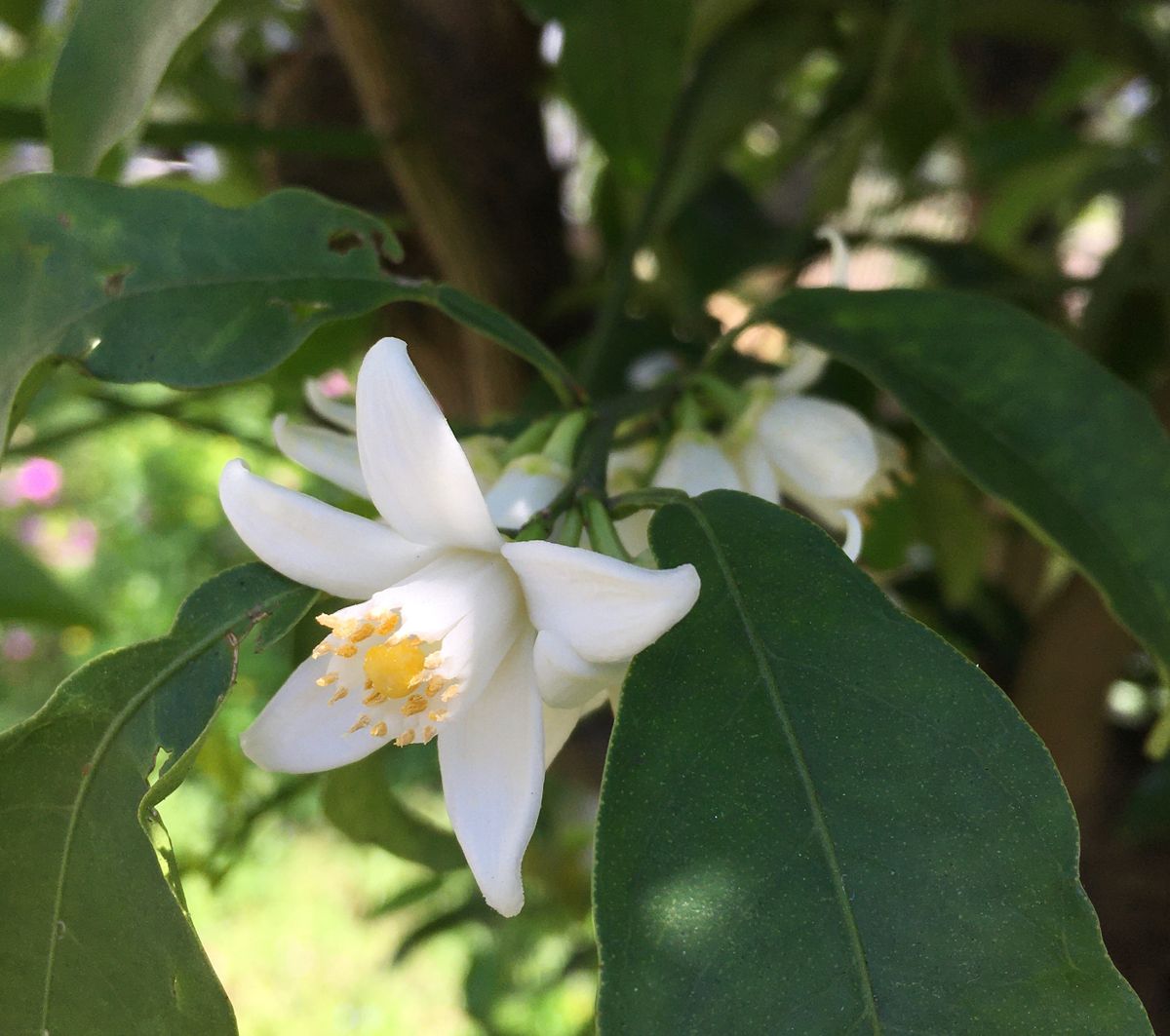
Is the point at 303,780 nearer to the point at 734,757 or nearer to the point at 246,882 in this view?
the point at 734,757

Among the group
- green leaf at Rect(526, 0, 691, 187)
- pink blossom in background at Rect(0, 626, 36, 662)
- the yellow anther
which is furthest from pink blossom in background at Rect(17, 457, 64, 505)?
the yellow anther

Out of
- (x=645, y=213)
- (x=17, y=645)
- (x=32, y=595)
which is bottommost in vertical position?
(x=17, y=645)

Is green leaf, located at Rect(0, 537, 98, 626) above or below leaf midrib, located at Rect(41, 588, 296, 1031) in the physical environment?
below

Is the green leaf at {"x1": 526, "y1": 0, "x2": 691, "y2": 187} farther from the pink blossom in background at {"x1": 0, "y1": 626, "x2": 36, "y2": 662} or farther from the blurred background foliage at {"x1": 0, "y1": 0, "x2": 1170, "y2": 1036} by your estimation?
the pink blossom in background at {"x1": 0, "y1": 626, "x2": 36, "y2": 662}

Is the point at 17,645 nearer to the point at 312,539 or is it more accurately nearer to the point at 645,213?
the point at 645,213

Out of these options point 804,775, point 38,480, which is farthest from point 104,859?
point 38,480

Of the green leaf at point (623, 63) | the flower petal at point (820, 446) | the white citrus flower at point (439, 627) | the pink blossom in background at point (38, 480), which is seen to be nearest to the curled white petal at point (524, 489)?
the white citrus flower at point (439, 627)
